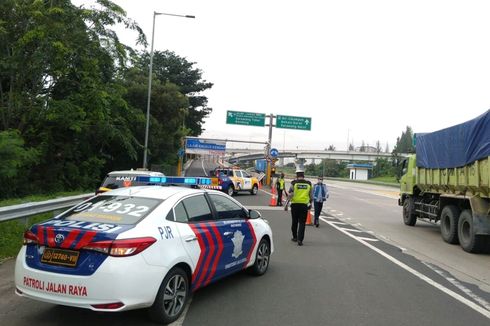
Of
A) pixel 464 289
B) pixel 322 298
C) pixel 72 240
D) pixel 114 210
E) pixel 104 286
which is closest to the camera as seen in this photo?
pixel 104 286

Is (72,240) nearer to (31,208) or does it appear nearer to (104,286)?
(104,286)

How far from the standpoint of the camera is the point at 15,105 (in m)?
18.4

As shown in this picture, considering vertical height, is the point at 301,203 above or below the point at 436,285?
above

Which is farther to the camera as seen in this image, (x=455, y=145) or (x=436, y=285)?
(x=455, y=145)

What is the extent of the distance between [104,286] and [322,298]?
125 inches

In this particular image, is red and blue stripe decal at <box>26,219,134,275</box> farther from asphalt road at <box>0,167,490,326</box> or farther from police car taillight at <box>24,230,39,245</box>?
asphalt road at <box>0,167,490,326</box>

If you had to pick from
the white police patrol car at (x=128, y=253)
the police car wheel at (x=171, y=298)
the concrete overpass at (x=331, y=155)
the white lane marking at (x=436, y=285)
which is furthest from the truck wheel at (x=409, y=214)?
the concrete overpass at (x=331, y=155)

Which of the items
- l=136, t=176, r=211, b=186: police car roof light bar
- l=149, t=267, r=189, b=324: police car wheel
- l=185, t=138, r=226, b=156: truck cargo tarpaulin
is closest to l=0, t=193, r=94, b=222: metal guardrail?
l=136, t=176, r=211, b=186: police car roof light bar

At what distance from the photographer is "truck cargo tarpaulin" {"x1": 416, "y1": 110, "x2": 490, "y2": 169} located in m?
11.3

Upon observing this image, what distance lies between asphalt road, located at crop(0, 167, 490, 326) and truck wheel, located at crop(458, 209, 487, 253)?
2.75 ft

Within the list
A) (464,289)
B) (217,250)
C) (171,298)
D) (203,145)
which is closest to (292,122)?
(203,145)

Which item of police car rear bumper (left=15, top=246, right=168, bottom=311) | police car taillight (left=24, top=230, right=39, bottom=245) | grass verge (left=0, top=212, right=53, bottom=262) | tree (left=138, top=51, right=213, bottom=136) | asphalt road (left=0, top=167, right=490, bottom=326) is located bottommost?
asphalt road (left=0, top=167, right=490, bottom=326)

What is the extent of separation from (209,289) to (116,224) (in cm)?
218

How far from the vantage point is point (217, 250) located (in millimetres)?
6250
